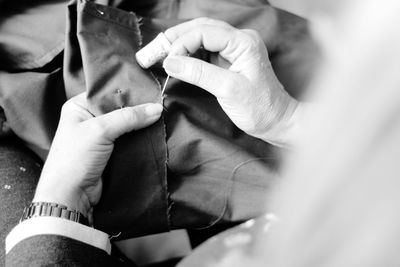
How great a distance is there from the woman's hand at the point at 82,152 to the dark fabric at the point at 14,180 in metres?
0.06

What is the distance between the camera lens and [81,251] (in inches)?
19.7

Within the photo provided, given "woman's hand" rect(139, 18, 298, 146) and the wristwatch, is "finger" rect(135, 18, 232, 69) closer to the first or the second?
"woman's hand" rect(139, 18, 298, 146)

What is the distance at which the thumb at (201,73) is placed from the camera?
526mm

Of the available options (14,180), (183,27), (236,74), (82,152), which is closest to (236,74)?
(236,74)

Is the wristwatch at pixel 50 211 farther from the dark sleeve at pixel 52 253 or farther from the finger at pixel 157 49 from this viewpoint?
the finger at pixel 157 49

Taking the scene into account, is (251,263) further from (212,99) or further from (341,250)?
(212,99)

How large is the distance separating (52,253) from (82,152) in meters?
0.12

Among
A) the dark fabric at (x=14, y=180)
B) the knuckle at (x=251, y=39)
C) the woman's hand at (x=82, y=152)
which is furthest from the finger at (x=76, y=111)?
the knuckle at (x=251, y=39)

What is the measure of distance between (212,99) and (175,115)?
0.06 meters

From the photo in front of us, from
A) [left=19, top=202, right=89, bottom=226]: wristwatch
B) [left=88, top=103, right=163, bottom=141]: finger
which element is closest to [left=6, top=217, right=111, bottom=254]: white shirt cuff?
[left=19, top=202, right=89, bottom=226]: wristwatch

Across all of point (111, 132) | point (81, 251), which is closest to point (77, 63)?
point (111, 132)

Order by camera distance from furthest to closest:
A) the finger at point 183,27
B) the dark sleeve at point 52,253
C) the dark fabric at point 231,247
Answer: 1. the finger at point 183,27
2. the dark sleeve at point 52,253
3. the dark fabric at point 231,247

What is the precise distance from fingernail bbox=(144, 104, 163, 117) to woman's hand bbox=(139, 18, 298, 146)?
0.14ft

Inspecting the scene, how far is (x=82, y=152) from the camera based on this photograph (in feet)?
1.73
